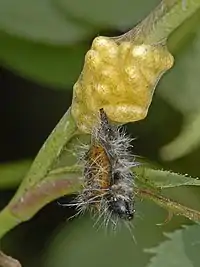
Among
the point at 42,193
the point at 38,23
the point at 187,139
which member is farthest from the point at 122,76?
the point at 38,23

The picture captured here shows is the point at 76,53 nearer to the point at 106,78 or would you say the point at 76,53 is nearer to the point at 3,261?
the point at 3,261

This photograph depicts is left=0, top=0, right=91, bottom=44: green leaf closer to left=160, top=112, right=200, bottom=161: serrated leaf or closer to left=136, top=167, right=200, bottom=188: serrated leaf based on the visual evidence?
left=160, top=112, right=200, bottom=161: serrated leaf

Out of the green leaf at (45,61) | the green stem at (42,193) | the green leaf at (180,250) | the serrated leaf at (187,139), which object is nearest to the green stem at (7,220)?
the green stem at (42,193)

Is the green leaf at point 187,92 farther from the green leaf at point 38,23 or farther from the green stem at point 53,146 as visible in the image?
the green stem at point 53,146

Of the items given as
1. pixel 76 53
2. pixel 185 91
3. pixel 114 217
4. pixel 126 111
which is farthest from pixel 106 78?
pixel 76 53

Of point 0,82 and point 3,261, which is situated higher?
point 0,82

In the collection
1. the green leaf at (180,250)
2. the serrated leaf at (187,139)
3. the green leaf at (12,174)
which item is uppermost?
the green leaf at (12,174)
